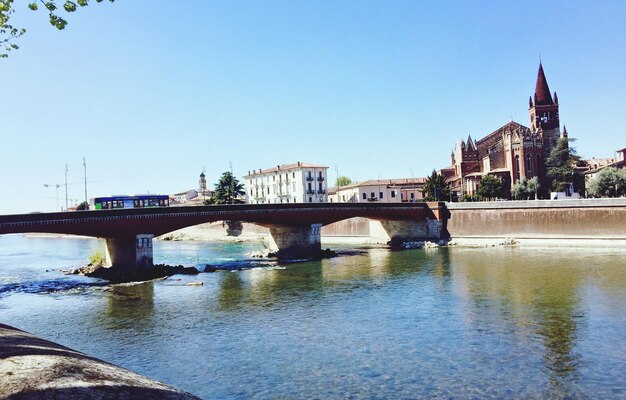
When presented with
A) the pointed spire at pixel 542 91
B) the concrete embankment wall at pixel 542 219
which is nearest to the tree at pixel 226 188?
the concrete embankment wall at pixel 542 219

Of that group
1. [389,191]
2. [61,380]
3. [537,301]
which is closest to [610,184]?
[389,191]

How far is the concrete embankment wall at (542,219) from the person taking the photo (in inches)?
1998

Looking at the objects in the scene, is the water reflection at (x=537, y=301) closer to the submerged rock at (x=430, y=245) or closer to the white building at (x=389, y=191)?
the submerged rock at (x=430, y=245)

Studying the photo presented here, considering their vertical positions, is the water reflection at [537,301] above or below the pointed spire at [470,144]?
below

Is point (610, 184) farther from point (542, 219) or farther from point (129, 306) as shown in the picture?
point (129, 306)

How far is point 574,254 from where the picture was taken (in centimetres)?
4353

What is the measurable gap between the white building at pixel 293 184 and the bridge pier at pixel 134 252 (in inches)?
2171

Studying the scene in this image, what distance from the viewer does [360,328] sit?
68.5 ft

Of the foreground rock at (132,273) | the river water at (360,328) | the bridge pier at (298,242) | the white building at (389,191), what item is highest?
the white building at (389,191)

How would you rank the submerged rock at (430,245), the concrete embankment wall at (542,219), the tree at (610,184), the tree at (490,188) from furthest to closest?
the tree at (490,188) → the tree at (610,184) → the submerged rock at (430,245) → the concrete embankment wall at (542,219)

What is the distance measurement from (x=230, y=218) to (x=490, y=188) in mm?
47009

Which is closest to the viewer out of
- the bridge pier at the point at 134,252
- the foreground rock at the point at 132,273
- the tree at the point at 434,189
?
the foreground rock at the point at 132,273

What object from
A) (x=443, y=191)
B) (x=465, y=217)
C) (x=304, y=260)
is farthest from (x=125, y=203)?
(x=443, y=191)

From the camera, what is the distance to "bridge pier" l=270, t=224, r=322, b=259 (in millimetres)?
53656
